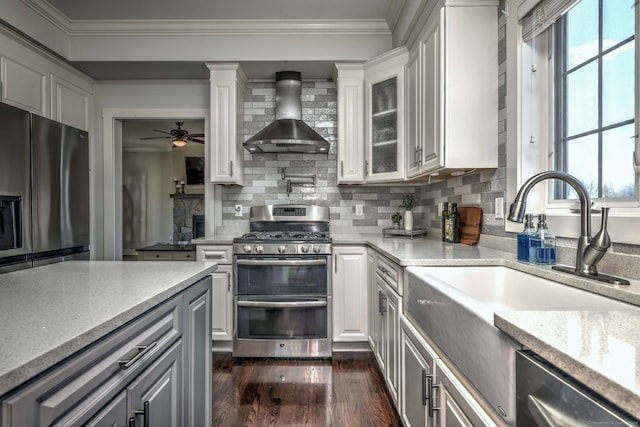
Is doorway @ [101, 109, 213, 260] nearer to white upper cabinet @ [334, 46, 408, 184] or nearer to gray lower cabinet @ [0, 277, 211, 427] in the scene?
white upper cabinet @ [334, 46, 408, 184]

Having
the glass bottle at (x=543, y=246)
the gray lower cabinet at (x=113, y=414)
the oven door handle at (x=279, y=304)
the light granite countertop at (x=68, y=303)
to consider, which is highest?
the glass bottle at (x=543, y=246)

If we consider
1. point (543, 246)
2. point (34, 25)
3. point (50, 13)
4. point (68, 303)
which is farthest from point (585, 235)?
point (50, 13)

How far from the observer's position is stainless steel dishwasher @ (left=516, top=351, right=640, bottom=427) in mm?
471

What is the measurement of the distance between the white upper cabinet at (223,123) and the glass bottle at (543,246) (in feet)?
7.78

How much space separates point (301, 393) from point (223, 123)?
2.26 metres

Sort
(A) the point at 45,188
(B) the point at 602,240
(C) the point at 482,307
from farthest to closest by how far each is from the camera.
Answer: (A) the point at 45,188 → (B) the point at 602,240 → (C) the point at 482,307

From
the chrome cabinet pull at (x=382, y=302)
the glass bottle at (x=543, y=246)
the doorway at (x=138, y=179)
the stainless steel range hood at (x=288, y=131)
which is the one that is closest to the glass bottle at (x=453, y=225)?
the chrome cabinet pull at (x=382, y=302)

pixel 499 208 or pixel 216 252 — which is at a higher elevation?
pixel 499 208

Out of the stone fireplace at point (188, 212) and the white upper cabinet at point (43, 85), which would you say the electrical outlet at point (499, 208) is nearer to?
the white upper cabinet at point (43, 85)

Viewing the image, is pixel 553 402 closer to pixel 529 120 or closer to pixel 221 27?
pixel 529 120

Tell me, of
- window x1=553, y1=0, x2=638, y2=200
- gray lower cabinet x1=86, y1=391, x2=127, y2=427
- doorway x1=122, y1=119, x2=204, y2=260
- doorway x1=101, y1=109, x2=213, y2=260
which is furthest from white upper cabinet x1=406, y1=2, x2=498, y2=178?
doorway x1=122, y1=119, x2=204, y2=260

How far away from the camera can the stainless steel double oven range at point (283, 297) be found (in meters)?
2.69

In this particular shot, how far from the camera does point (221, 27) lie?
2.97 meters

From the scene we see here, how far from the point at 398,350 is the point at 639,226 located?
1.12m
